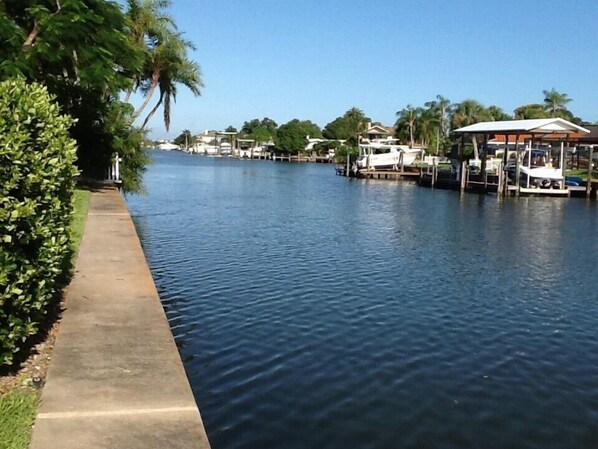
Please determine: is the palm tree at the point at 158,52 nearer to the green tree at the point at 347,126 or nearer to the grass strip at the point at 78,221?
the grass strip at the point at 78,221

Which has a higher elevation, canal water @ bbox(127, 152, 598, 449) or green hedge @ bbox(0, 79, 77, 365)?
green hedge @ bbox(0, 79, 77, 365)

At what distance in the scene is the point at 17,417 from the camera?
526cm

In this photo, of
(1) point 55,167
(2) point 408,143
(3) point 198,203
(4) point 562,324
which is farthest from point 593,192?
(2) point 408,143

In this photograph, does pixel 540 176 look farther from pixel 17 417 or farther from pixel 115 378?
pixel 17 417

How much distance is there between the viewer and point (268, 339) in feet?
35.5

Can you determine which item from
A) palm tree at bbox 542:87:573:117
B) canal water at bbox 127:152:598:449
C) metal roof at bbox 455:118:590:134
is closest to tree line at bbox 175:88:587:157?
palm tree at bbox 542:87:573:117

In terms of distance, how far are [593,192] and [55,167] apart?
4828 centimetres

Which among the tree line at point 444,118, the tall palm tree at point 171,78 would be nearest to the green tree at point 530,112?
the tree line at point 444,118

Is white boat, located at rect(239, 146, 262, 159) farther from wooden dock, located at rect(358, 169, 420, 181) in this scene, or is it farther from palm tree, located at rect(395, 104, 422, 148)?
wooden dock, located at rect(358, 169, 420, 181)

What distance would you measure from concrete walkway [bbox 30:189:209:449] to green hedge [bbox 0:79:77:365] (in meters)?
0.65

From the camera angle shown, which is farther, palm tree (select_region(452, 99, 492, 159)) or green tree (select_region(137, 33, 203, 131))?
palm tree (select_region(452, 99, 492, 159))

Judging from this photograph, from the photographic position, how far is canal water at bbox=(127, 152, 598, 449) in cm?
777

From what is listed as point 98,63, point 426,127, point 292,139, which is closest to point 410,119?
point 426,127

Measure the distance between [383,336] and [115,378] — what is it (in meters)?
5.94
